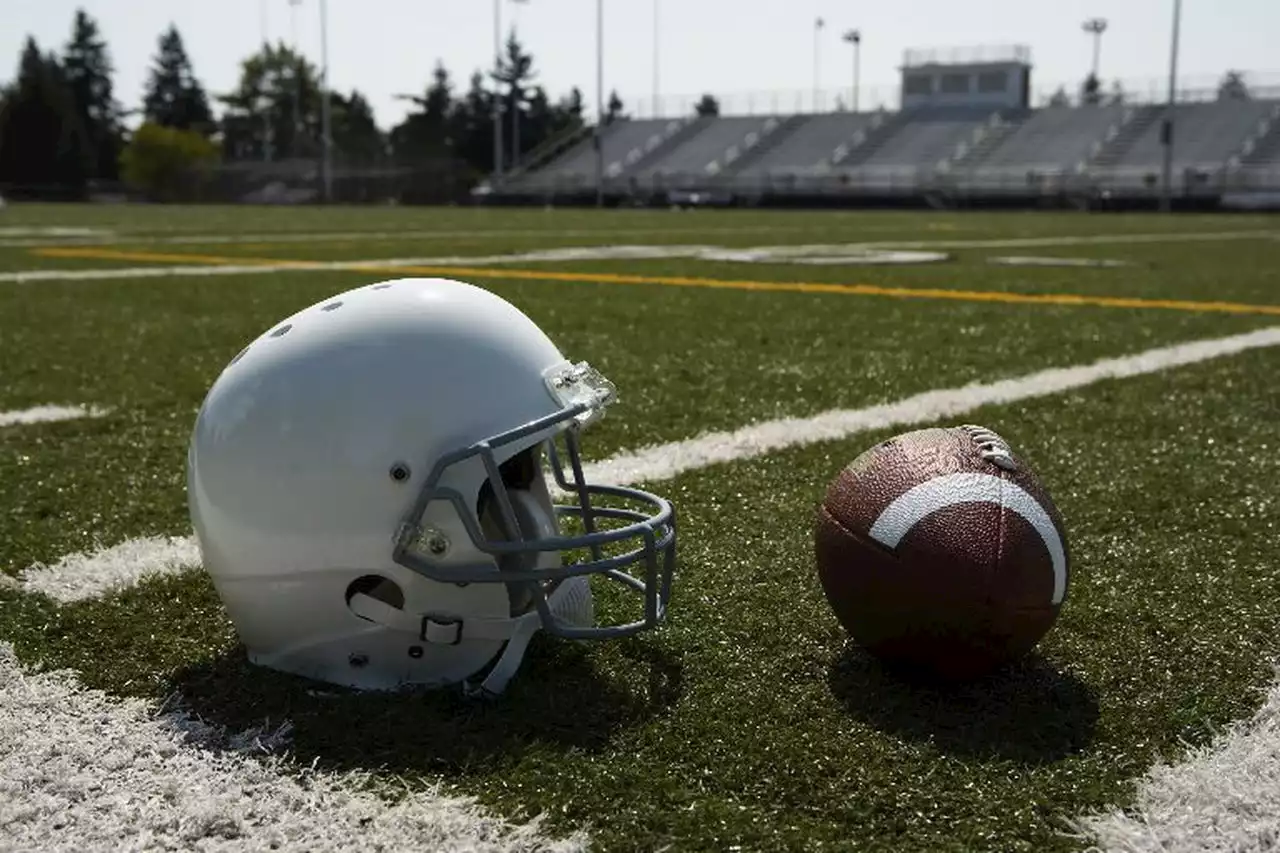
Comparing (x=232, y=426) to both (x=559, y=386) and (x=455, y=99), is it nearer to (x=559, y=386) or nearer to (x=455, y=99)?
(x=559, y=386)

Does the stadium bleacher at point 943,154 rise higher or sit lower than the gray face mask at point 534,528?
higher

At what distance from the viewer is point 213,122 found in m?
73.5

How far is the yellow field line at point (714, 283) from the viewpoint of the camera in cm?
752

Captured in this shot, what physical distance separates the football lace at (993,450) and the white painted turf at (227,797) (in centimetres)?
49

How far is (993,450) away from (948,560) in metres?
0.23

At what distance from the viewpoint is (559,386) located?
6.51 ft

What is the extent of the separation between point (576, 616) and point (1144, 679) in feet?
2.80

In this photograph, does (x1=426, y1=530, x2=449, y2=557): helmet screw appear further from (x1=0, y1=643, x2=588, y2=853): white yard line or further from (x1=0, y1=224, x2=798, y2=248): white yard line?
(x1=0, y1=224, x2=798, y2=248): white yard line

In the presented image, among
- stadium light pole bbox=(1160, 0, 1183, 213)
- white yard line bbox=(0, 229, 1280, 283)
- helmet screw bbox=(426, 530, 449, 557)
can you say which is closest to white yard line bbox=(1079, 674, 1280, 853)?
helmet screw bbox=(426, 530, 449, 557)

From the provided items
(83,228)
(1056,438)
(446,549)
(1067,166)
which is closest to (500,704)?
(446,549)

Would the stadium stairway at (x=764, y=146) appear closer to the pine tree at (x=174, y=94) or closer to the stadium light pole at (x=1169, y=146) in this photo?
the stadium light pole at (x=1169, y=146)

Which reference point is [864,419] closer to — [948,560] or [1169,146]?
[948,560]

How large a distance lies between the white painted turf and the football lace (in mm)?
488

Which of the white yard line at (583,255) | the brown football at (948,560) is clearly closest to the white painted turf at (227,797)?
the brown football at (948,560)
